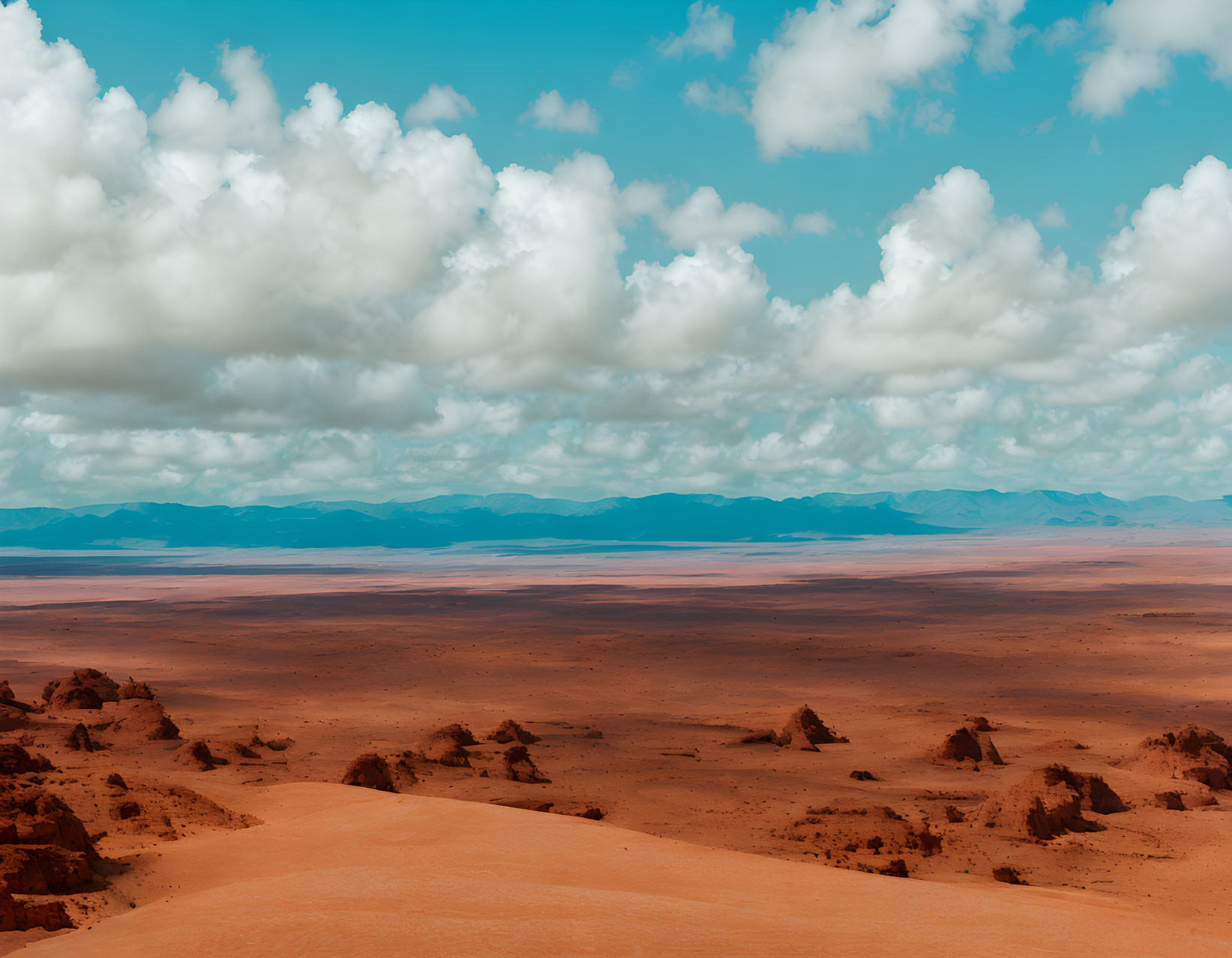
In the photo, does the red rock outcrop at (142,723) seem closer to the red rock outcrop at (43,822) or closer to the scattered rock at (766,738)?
the red rock outcrop at (43,822)

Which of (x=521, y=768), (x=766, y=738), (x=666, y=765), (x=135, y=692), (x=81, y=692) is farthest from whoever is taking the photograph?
(x=135, y=692)

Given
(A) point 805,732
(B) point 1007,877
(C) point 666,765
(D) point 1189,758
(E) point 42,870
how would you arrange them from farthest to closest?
(A) point 805,732 → (C) point 666,765 → (D) point 1189,758 → (B) point 1007,877 → (E) point 42,870

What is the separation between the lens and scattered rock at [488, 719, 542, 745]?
23.2 metres

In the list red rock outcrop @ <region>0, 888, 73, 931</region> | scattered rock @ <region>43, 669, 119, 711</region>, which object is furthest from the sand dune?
scattered rock @ <region>43, 669, 119, 711</region>

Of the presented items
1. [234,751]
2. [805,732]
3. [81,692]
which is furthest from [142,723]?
[805,732]

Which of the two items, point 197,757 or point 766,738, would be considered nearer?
point 197,757

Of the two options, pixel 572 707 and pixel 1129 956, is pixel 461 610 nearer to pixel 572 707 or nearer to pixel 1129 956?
pixel 572 707

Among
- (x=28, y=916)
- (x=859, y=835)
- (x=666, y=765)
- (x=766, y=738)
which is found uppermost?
(x=28, y=916)

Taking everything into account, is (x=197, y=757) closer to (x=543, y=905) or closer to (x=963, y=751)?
(x=543, y=905)

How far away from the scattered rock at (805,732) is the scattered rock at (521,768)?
7105mm

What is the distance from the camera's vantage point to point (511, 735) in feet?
76.6

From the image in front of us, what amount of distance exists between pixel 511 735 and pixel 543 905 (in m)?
15.2

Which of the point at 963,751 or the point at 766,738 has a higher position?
the point at 963,751

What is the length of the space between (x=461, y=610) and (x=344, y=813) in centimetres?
6138
